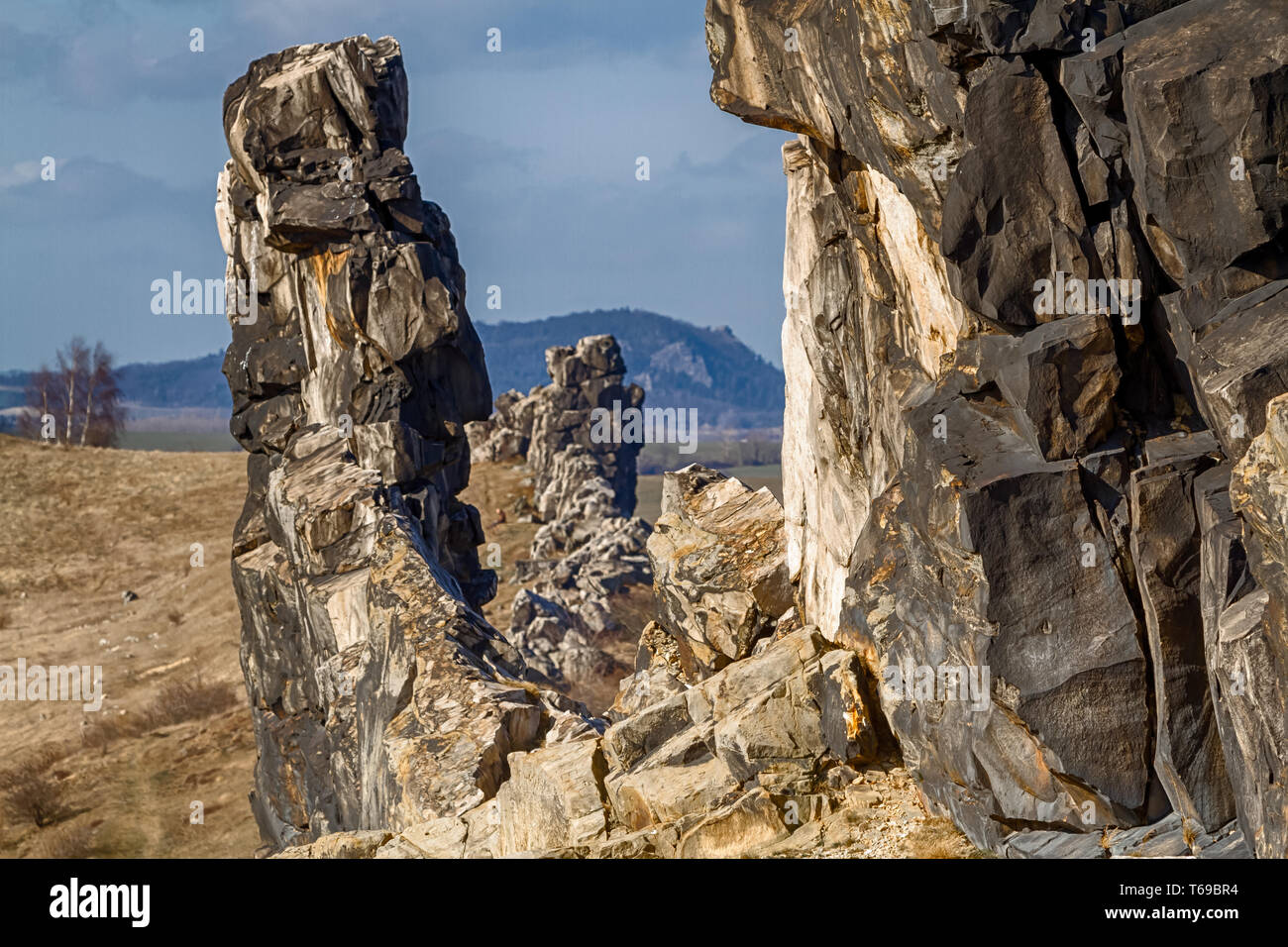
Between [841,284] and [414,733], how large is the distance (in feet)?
44.5

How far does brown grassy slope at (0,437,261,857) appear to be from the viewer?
4734 cm

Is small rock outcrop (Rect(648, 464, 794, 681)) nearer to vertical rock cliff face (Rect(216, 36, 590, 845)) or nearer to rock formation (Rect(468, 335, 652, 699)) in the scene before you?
vertical rock cliff face (Rect(216, 36, 590, 845))

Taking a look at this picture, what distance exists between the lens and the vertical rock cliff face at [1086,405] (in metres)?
12.4

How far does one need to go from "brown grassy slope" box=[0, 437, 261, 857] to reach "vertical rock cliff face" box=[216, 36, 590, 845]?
7.76 meters

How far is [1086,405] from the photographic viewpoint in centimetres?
1408

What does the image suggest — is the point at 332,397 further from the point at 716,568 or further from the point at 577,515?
the point at 577,515

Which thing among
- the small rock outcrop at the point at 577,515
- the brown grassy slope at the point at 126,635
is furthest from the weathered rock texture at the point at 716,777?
the small rock outcrop at the point at 577,515

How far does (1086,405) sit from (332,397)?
114 ft

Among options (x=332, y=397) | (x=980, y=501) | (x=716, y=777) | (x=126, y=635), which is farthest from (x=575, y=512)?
(x=980, y=501)

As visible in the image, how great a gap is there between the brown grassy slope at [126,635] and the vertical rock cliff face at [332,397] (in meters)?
7.76

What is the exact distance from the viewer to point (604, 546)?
3428 inches

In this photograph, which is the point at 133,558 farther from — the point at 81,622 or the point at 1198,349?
the point at 1198,349

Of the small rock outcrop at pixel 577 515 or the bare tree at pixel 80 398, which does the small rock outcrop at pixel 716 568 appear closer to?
the small rock outcrop at pixel 577 515
